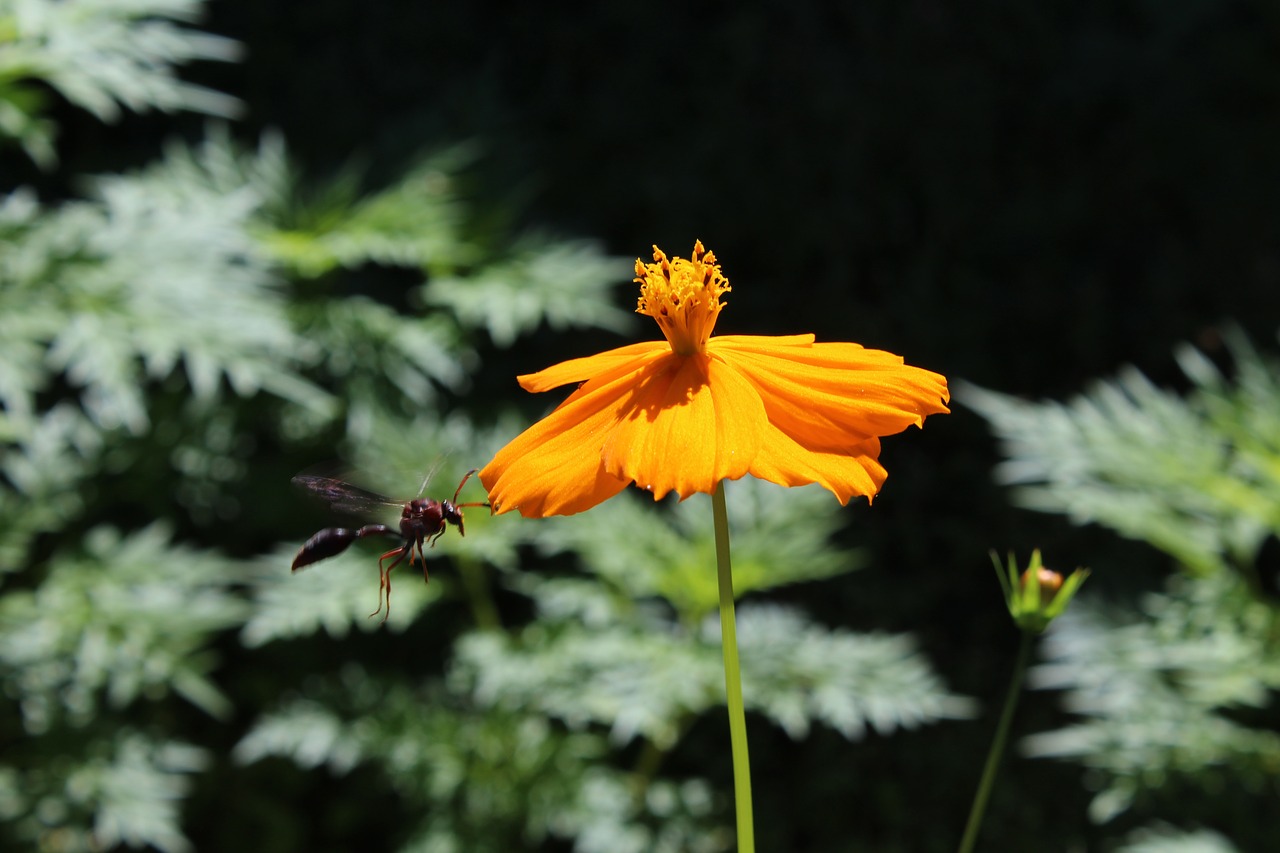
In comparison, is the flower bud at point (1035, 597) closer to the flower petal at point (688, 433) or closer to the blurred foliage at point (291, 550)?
the flower petal at point (688, 433)

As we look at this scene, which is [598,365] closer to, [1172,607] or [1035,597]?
[1035,597]

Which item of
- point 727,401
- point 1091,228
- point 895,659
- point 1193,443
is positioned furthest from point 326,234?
point 1091,228

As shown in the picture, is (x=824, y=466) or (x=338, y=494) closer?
(x=824, y=466)

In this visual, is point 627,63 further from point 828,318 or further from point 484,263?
point 484,263

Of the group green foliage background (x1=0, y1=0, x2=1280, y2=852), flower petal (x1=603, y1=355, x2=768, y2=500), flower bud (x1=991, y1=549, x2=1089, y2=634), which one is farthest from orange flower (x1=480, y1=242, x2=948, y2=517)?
green foliage background (x1=0, y1=0, x2=1280, y2=852)

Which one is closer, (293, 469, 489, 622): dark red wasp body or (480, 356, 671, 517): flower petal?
(480, 356, 671, 517): flower petal

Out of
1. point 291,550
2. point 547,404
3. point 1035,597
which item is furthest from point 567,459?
point 547,404

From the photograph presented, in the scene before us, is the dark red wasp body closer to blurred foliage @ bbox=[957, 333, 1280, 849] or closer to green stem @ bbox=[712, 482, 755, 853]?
green stem @ bbox=[712, 482, 755, 853]
